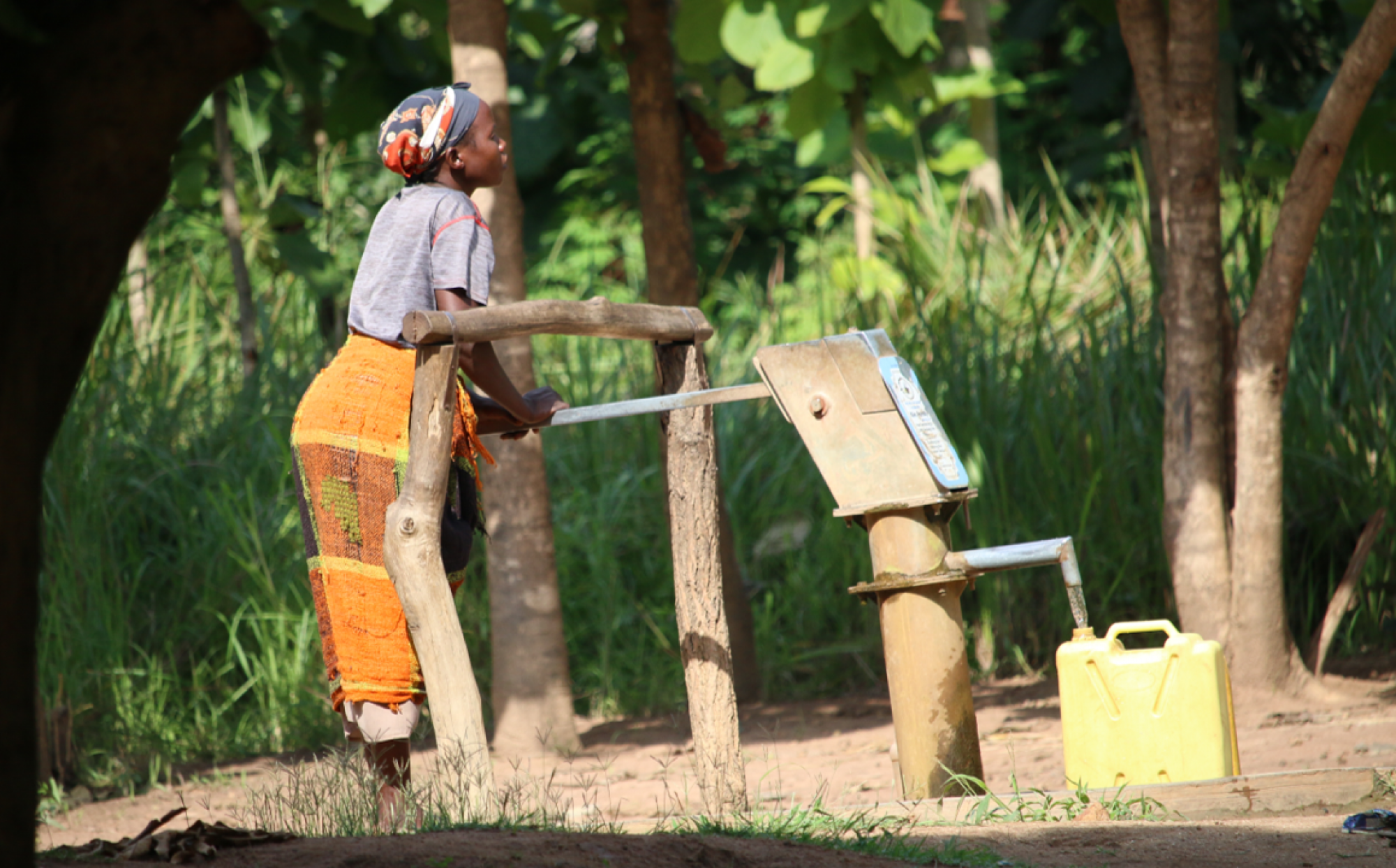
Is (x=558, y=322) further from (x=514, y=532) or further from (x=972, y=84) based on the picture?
(x=972, y=84)

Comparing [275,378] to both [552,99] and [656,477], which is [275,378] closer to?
[656,477]

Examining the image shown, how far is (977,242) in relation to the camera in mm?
7395

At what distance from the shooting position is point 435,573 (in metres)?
2.67

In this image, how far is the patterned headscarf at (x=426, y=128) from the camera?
2.99 m

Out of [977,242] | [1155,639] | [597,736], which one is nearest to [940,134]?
[977,242]

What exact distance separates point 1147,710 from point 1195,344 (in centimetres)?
174

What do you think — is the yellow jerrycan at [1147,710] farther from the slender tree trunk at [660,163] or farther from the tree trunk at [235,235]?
the tree trunk at [235,235]

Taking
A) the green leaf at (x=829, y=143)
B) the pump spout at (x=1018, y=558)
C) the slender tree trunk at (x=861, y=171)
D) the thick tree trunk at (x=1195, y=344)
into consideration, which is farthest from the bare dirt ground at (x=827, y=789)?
the green leaf at (x=829, y=143)

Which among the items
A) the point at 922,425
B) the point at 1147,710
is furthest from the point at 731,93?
the point at 1147,710

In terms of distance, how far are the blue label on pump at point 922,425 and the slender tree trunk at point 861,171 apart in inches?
179

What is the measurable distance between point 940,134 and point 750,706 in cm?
633

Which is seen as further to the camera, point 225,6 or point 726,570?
point 726,570

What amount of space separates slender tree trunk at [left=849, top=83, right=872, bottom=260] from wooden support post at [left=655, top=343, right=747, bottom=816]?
14.7ft

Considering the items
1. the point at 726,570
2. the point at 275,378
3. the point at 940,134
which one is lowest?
the point at 726,570
